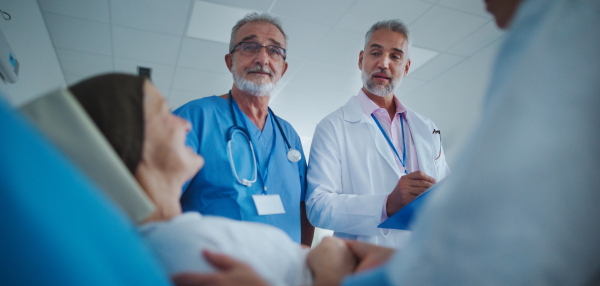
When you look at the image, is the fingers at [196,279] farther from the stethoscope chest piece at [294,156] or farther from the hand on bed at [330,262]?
the stethoscope chest piece at [294,156]

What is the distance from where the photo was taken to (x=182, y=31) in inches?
148

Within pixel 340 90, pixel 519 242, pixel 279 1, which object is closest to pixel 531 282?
pixel 519 242

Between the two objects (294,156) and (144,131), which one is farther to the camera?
(294,156)

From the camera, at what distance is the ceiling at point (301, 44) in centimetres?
338

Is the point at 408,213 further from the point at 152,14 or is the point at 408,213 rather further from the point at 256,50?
the point at 152,14

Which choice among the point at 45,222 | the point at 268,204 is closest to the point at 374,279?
the point at 45,222

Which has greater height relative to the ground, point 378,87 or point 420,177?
point 378,87

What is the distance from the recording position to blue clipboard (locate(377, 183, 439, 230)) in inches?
46.4

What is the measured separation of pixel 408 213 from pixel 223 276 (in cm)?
84

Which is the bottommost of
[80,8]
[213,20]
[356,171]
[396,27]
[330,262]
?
[330,262]

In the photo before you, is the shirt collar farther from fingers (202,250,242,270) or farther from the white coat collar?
fingers (202,250,242,270)

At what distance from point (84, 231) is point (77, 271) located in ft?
0.16

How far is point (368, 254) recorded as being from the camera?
78 cm

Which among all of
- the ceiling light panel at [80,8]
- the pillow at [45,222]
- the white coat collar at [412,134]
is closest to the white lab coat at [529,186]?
the pillow at [45,222]
